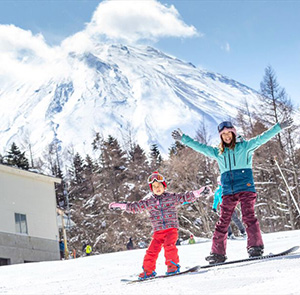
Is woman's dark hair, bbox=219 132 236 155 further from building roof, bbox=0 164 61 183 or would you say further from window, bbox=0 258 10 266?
building roof, bbox=0 164 61 183

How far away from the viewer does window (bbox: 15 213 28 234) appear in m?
28.9

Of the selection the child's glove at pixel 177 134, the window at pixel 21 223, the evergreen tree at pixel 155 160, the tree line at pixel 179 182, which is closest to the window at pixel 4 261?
the window at pixel 21 223

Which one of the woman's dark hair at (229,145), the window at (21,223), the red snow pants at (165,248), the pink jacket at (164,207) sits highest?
the window at (21,223)

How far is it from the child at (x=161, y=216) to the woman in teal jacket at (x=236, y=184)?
0.31 metres

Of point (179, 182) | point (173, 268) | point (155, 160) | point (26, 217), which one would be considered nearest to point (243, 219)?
point (173, 268)

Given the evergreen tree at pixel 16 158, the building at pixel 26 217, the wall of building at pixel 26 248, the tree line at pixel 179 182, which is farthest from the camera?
the evergreen tree at pixel 16 158

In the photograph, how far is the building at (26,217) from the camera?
28.1m

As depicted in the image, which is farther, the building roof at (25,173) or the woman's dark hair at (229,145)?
the building roof at (25,173)

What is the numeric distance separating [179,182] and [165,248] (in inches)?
1212

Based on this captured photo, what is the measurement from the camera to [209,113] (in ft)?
622

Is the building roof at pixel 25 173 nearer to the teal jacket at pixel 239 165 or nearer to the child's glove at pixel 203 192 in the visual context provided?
the child's glove at pixel 203 192

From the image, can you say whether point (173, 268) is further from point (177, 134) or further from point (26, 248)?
point (26, 248)

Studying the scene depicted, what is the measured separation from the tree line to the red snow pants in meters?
22.5

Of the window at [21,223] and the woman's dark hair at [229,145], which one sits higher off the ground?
the window at [21,223]
